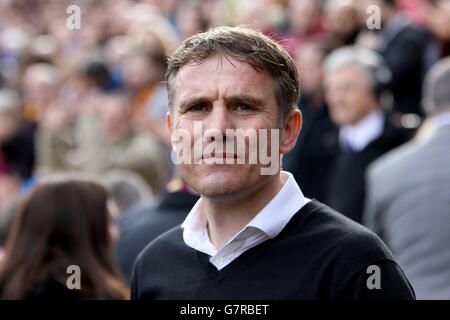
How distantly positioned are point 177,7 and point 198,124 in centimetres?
990

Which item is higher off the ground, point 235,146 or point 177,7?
point 177,7

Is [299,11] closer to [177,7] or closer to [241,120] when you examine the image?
[177,7]

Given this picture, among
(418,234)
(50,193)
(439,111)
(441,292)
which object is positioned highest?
(439,111)

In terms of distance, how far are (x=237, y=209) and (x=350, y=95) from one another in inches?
152

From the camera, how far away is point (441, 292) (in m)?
3.51

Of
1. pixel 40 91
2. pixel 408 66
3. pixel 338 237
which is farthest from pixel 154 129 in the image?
pixel 338 237

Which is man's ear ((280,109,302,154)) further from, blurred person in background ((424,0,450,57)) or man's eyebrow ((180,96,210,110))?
blurred person in background ((424,0,450,57))

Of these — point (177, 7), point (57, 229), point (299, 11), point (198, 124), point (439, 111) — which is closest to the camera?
point (198, 124)

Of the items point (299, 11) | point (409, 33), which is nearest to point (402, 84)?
point (409, 33)

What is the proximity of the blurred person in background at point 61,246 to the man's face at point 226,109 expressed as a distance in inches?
50.6

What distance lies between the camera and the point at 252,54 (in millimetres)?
2158

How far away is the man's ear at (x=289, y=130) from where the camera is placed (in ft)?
7.40

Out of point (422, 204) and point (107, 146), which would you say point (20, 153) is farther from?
point (422, 204)

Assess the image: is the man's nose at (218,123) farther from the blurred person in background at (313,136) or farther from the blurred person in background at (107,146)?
the blurred person in background at (107,146)
